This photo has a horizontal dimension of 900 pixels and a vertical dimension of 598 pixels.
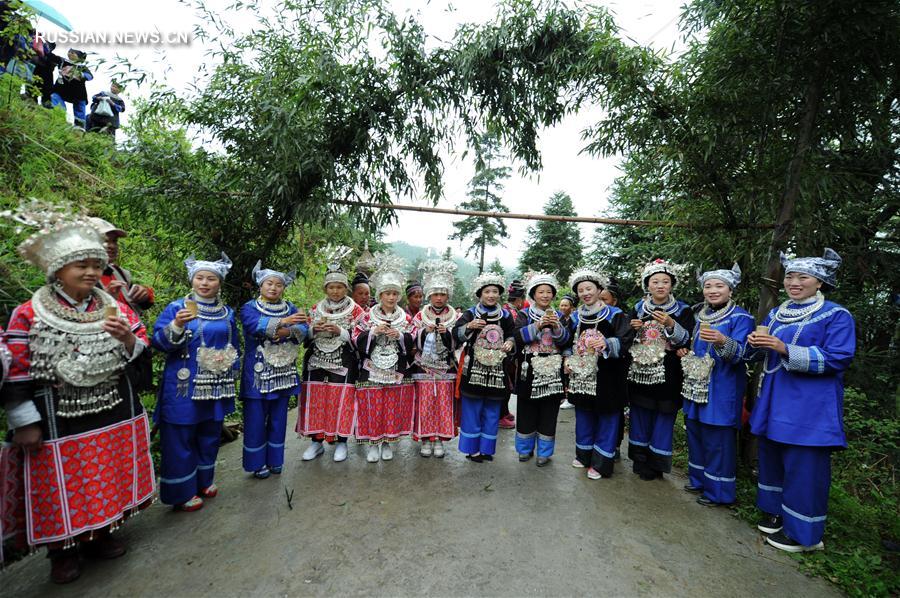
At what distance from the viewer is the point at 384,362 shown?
15.0 ft

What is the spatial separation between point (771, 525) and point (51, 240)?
5.64 meters

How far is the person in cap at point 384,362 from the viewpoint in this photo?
4.60m

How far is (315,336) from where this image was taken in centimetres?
453

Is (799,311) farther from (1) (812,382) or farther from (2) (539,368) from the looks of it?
(2) (539,368)

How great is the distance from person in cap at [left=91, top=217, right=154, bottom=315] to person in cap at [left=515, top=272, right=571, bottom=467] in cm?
346

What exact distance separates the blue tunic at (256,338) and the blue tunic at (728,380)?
12.7 ft

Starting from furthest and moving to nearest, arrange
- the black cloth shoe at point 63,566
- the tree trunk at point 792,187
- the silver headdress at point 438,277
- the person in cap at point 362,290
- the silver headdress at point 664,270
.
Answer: the person in cap at point 362,290
the silver headdress at point 438,277
the silver headdress at point 664,270
the tree trunk at point 792,187
the black cloth shoe at point 63,566

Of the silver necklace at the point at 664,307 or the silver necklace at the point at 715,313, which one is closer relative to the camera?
the silver necklace at the point at 715,313

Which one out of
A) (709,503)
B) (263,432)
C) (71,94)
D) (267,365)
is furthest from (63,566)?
(71,94)

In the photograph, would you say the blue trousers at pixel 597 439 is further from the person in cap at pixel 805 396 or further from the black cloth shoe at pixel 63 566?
the black cloth shoe at pixel 63 566

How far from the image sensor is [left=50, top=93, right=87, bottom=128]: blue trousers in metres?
9.02

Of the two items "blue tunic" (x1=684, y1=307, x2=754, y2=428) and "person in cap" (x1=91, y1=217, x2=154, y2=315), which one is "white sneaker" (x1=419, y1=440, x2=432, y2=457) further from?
"person in cap" (x1=91, y1=217, x2=154, y2=315)

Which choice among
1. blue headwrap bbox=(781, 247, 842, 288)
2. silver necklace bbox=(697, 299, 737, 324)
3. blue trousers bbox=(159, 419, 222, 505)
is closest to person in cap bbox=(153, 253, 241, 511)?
blue trousers bbox=(159, 419, 222, 505)

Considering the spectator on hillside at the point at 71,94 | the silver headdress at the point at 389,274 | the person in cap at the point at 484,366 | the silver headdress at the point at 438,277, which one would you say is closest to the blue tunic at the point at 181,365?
the silver headdress at the point at 389,274
